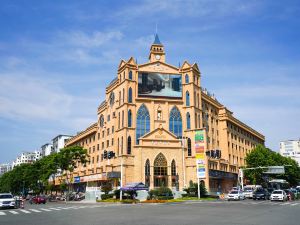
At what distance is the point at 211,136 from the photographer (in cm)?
7312

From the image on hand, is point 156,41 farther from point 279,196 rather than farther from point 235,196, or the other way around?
point 279,196

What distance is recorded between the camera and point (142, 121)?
62.3 metres

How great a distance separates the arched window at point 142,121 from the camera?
6151 centimetres

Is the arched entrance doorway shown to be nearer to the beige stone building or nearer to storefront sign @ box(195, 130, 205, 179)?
the beige stone building

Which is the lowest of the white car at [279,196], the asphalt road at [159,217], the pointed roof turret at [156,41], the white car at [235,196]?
the white car at [235,196]

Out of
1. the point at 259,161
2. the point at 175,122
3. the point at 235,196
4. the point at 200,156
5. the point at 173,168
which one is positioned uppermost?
the point at 175,122

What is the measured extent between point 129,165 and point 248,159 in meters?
28.8

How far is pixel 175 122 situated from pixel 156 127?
4090 millimetres

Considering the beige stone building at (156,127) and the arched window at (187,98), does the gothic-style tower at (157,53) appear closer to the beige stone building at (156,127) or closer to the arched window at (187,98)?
the beige stone building at (156,127)

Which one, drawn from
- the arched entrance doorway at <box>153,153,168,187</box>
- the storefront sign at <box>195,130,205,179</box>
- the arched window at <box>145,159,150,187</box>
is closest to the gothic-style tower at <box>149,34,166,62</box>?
the arched entrance doorway at <box>153,153,168,187</box>

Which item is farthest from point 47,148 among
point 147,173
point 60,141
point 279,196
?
point 279,196

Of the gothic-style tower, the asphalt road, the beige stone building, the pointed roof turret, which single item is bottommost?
the asphalt road

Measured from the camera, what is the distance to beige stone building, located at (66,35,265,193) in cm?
5875

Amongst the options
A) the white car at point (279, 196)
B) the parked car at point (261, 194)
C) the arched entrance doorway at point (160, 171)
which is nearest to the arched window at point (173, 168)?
the arched entrance doorway at point (160, 171)
